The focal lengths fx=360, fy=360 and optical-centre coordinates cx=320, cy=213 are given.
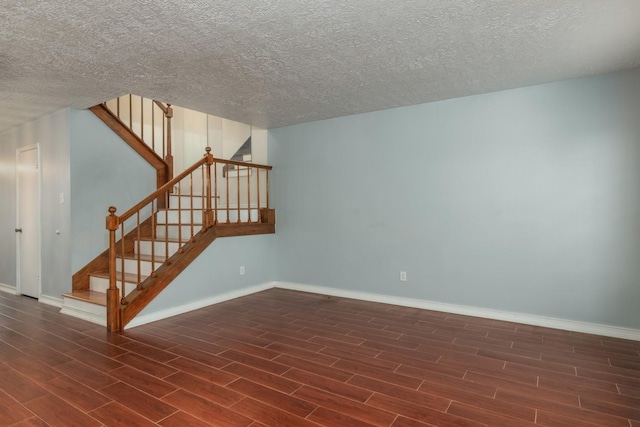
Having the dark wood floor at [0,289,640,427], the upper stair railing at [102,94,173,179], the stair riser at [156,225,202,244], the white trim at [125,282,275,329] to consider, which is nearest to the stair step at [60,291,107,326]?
the dark wood floor at [0,289,640,427]

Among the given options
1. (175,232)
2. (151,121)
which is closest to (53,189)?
(175,232)

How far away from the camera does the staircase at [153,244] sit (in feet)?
11.9

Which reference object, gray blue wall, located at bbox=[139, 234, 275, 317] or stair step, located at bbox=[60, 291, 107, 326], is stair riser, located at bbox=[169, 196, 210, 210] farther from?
stair step, located at bbox=[60, 291, 107, 326]

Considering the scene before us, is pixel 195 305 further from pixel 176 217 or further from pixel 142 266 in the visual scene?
pixel 176 217

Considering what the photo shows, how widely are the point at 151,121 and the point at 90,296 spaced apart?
2934 millimetres

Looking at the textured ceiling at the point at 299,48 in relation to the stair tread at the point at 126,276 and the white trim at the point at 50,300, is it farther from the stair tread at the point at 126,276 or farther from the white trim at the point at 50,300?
the white trim at the point at 50,300

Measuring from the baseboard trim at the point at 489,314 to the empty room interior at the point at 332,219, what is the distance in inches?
0.9

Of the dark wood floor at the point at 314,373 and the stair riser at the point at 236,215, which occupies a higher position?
the stair riser at the point at 236,215

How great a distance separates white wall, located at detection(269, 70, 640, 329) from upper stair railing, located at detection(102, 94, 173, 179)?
1999 mm

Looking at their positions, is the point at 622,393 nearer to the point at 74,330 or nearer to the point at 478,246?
the point at 478,246

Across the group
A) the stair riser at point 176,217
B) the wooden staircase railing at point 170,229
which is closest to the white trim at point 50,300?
the wooden staircase railing at point 170,229

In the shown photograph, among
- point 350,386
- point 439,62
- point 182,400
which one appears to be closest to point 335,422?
point 350,386

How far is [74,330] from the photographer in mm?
3561

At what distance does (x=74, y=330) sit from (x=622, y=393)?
455cm
